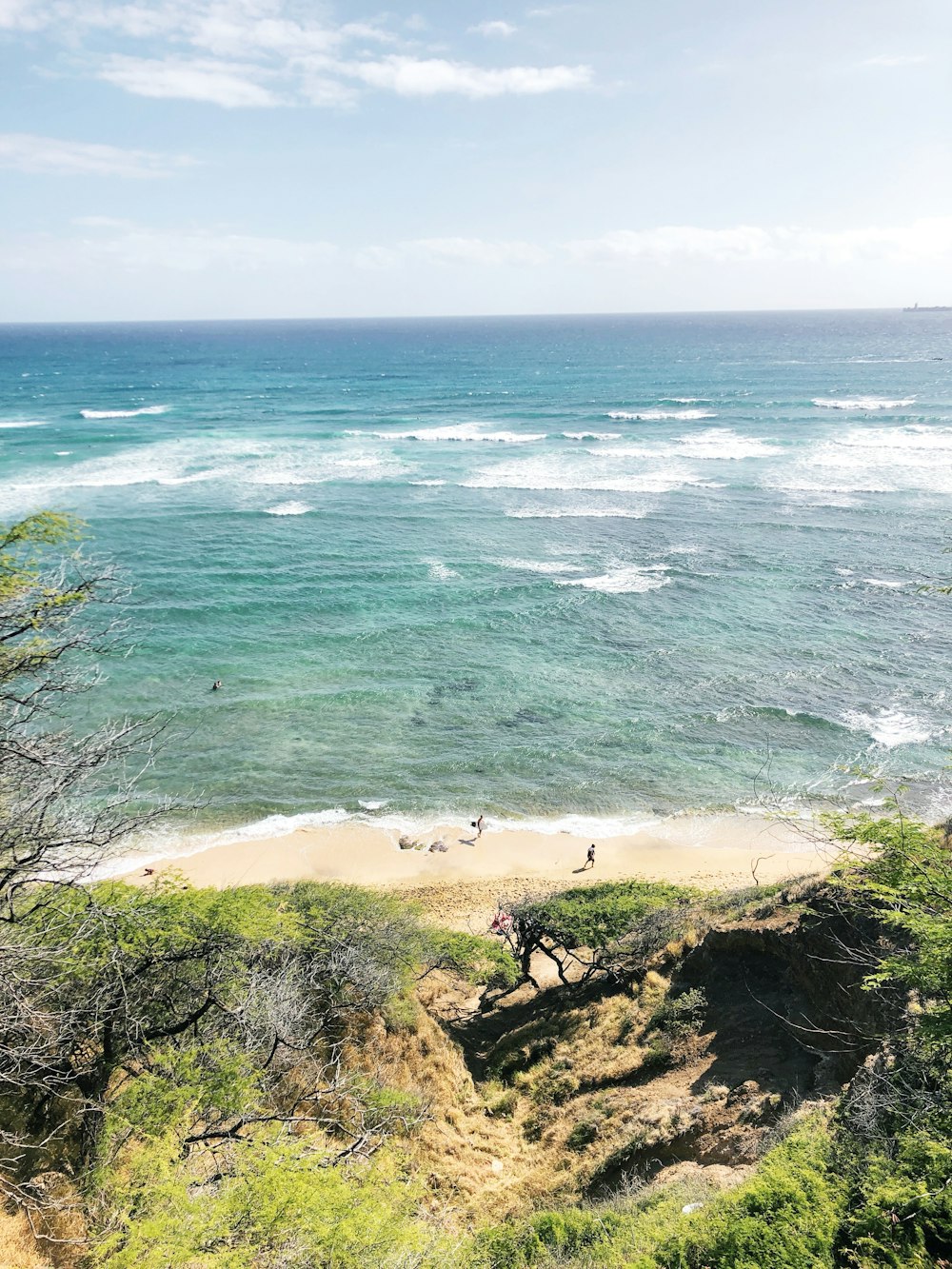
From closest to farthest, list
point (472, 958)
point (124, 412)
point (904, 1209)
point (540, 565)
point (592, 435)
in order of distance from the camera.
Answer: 1. point (904, 1209)
2. point (472, 958)
3. point (540, 565)
4. point (592, 435)
5. point (124, 412)

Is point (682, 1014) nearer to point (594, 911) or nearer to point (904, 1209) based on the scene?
point (594, 911)

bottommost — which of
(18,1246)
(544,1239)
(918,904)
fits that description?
(544,1239)

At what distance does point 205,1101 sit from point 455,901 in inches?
531

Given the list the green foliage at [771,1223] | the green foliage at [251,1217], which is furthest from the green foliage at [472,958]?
the green foliage at [771,1223]

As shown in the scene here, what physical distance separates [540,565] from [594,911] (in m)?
31.7

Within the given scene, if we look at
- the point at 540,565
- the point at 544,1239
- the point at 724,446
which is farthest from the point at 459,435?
the point at 544,1239

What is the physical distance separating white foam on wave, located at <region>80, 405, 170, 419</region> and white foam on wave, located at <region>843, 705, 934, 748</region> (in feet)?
291

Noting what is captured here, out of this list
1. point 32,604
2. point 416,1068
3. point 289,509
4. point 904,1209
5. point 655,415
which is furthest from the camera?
point 655,415

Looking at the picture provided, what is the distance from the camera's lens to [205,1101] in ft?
36.2

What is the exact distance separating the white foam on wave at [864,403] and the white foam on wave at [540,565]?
6197 centimetres

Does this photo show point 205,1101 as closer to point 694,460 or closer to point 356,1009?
point 356,1009

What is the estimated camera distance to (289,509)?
57.3 metres

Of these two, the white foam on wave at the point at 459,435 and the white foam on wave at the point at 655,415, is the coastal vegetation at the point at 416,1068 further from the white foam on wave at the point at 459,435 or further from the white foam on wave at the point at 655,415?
the white foam on wave at the point at 655,415

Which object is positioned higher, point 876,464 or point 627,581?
point 876,464
